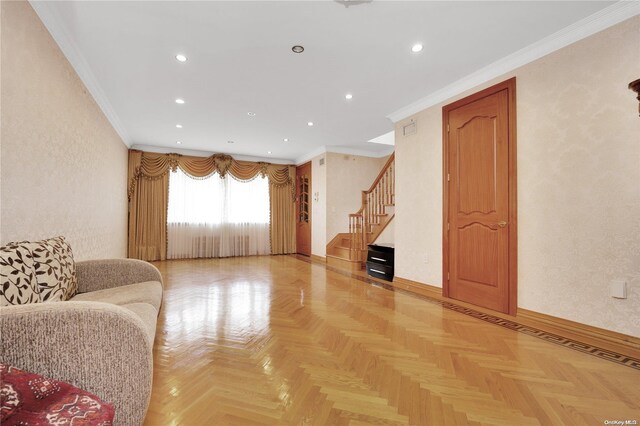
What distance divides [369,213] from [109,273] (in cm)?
458

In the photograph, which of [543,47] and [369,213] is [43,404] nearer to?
[543,47]

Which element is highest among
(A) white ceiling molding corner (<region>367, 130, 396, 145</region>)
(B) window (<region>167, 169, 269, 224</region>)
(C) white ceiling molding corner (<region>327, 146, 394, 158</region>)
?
(A) white ceiling molding corner (<region>367, 130, 396, 145</region>)

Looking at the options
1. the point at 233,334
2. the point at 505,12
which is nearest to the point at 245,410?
the point at 233,334

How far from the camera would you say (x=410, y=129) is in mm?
4383

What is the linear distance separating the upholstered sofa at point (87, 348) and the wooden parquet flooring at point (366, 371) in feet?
1.20

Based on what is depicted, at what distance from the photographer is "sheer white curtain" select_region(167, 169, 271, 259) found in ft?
23.3

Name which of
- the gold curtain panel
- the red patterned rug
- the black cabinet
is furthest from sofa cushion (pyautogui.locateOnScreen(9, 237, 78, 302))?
the gold curtain panel

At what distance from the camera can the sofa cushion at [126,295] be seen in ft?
6.58

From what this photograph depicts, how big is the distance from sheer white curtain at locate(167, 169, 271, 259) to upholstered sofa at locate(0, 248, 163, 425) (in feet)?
20.9

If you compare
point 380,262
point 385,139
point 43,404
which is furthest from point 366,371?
point 385,139

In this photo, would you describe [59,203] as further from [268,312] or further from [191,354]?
[268,312]

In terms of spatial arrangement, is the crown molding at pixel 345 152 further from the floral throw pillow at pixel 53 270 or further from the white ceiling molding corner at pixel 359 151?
the floral throw pillow at pixel 53 270

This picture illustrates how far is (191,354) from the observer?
7.02 ft

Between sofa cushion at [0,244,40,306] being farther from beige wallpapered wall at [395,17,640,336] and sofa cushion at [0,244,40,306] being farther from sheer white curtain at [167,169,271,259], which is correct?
sheer white curtain at [167,169,271,259]
